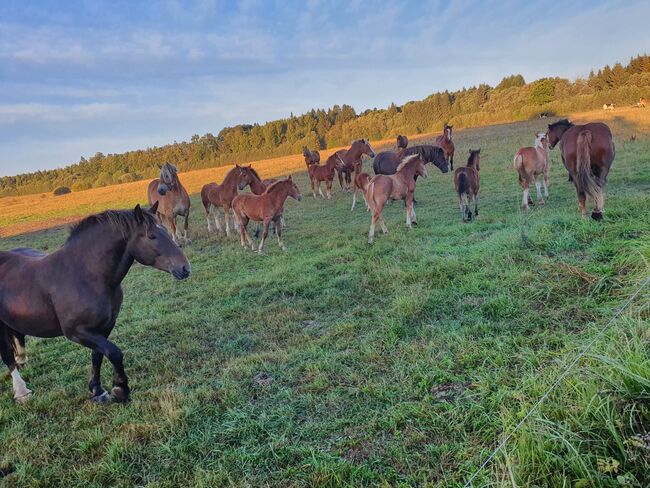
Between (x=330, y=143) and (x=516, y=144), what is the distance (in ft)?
153

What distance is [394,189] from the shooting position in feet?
33.1

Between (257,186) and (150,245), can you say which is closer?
(150,245)

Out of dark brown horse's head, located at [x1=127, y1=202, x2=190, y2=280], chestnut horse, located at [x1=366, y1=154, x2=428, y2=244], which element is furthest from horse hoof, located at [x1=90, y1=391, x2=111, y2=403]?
chestnut horse, located at [x1=366, y1=154, x2=428, y2=244]

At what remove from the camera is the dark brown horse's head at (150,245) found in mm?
3959

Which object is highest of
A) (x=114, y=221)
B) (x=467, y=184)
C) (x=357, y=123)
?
(x=357, y=123)

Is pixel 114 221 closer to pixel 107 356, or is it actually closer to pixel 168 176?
pixel 107 356

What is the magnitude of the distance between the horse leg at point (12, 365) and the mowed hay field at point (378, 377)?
180 mm

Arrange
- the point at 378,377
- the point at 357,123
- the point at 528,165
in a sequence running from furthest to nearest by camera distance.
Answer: the point at 357,123
the point at 528,165
the point at 378,377

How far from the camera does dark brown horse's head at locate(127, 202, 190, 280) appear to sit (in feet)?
13.0

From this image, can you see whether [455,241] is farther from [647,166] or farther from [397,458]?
[647,166]

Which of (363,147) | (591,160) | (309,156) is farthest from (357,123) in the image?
(591,160)

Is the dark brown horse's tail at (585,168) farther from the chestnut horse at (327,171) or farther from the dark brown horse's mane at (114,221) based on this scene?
the chestnut horse at (327,171)

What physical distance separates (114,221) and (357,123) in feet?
235

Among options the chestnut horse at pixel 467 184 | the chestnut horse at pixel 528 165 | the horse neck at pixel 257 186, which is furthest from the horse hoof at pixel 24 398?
the chestnut horse at pixel 528 165
